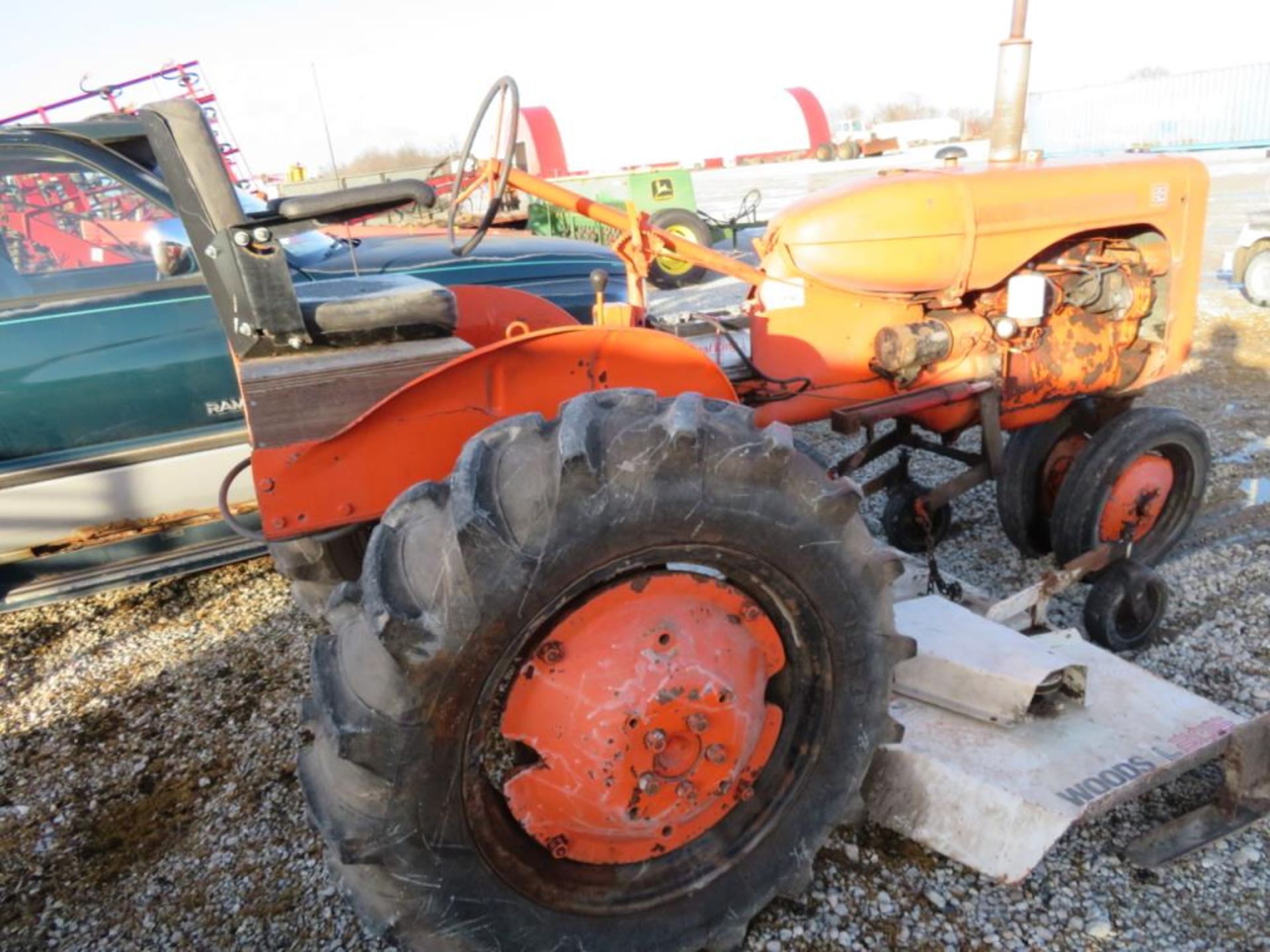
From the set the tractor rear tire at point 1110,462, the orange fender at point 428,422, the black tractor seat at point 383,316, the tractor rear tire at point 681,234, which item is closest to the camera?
the orange fender at point 428,422

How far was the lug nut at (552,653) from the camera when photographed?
1.49 m

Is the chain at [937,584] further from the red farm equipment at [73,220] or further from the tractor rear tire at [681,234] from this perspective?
the tractor rear tire at [681,234]

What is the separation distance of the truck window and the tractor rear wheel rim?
8.65ft

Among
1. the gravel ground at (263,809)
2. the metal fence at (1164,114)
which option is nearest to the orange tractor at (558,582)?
the gravel ground at (263,809)

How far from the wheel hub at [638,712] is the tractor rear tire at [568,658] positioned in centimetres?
1

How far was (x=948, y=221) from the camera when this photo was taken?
2.52 m

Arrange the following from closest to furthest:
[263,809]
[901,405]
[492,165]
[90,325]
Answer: [263,809] < [492,165] < [901,405] < [90,325]

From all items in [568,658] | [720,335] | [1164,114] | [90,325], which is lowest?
[1164,114]

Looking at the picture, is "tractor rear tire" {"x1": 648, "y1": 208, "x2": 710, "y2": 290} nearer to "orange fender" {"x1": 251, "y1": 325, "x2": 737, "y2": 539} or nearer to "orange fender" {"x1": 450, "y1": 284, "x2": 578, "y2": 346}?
"orange fender" {"x1": 450, "y1": 284, "x2": 578, "y2": 346}

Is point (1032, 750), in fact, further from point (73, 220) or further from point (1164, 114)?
point (1164, 114)

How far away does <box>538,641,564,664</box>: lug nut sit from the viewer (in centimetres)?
149


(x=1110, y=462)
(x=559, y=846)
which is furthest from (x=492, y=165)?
(x=1110, y=462)

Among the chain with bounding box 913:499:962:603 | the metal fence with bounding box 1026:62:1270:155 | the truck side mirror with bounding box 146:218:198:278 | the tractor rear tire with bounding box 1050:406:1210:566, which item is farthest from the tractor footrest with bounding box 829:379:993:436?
the metal fence with bounding box 1026:62:1270:155

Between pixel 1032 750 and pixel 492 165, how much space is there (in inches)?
80.9
